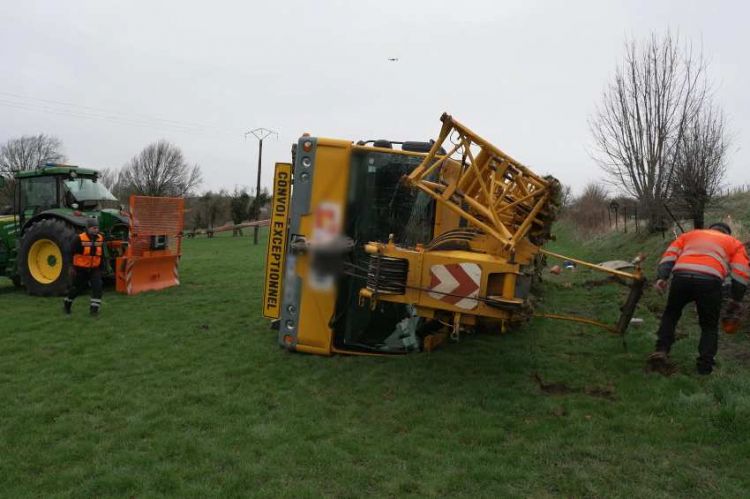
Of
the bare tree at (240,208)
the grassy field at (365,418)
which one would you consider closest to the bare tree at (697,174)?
the grassy field at (365,418)

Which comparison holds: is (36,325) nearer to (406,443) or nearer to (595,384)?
(406,443)

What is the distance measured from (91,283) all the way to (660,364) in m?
7.78

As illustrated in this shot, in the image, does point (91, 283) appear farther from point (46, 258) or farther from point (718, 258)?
point (718, 258)

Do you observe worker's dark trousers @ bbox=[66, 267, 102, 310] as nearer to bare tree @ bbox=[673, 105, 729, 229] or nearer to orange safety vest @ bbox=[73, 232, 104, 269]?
orange safety vest @ bbox=[73, 232, 104, 269]

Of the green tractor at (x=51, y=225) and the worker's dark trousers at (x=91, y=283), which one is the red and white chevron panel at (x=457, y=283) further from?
the green tractor at (x=51, y=225)

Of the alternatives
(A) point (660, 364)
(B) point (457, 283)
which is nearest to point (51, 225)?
(B) point (457, 283)

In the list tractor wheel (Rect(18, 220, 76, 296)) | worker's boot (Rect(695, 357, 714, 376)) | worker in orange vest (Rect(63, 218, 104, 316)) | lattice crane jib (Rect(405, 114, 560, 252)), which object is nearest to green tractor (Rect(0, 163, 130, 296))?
tractor wheel (Rect(18, 220, 76, 296))

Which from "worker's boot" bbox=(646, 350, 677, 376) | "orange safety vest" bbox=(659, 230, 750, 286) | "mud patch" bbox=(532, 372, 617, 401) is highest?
"orange safety vest" bbox=(659, 230, 750, 286)

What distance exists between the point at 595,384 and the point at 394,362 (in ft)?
6.41

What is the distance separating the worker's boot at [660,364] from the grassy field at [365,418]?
117mm

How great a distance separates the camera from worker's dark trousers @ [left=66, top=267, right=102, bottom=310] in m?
8.66

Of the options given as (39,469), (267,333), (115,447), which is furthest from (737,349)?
(39,469)

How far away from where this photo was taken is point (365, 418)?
15.4 feet

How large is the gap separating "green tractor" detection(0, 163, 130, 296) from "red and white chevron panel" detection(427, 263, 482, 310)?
7.85 metres
